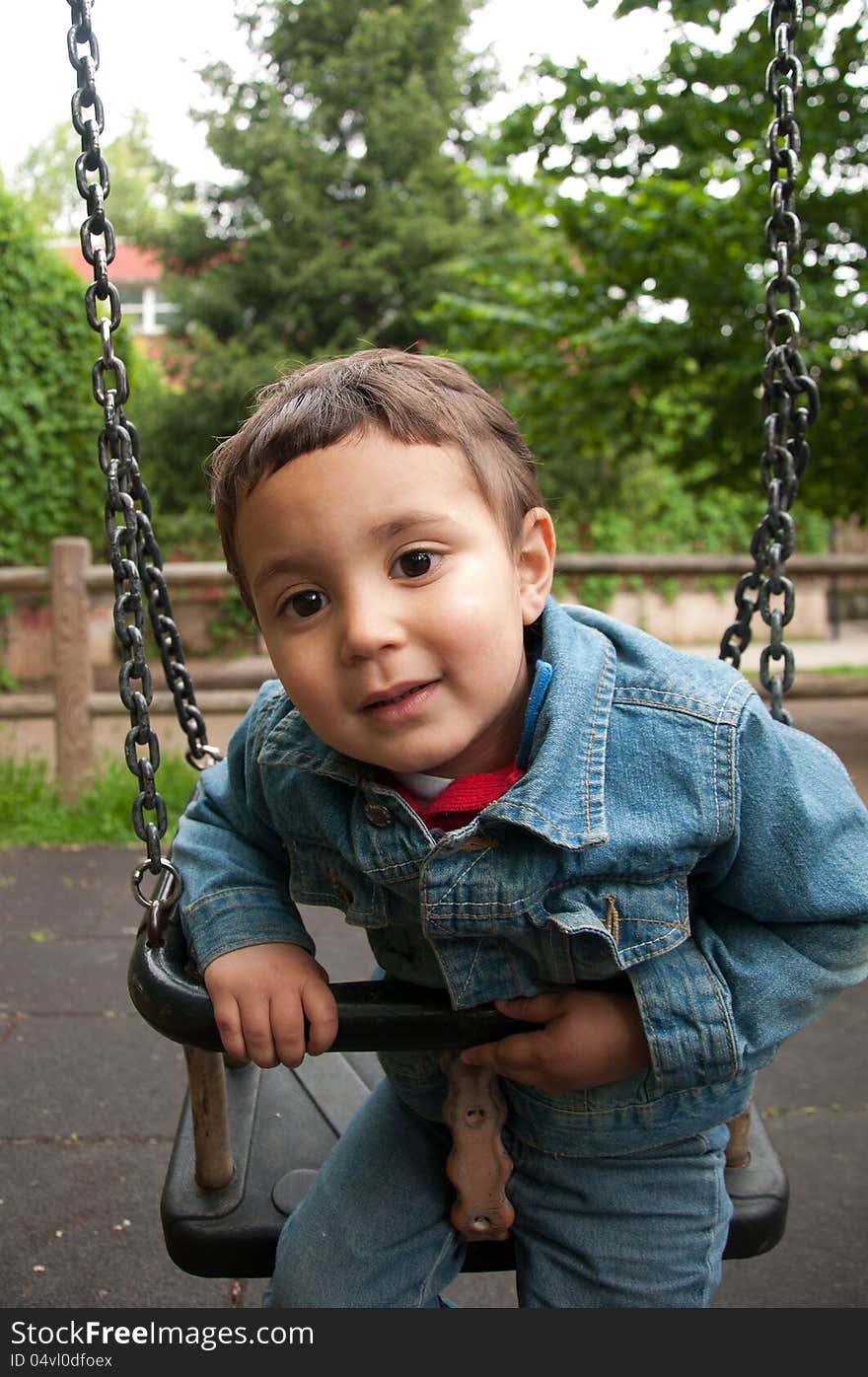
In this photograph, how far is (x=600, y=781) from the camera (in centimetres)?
112

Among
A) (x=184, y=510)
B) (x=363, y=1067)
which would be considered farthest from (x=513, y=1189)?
(x=184, y=510)

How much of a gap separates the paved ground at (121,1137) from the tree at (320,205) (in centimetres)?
841

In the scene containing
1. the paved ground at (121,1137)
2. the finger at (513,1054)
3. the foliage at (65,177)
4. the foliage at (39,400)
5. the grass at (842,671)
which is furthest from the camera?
the foliage at (65,177)

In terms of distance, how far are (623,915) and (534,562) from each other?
0.38m

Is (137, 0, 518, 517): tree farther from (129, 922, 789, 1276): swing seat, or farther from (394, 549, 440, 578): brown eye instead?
(394, 549, 440, 578): brown eye

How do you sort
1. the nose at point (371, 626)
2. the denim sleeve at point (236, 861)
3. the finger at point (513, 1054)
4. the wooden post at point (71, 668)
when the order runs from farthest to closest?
the wooden post at point (71, 668) → the denim sleeve at point (236, 861) → the finger at point (513, 1054) → the nose at point (371, 626)

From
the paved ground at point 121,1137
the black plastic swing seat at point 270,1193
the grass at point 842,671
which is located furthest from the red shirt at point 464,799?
the grass at point 842,671

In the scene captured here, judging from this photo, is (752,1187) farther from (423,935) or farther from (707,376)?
(707,376)

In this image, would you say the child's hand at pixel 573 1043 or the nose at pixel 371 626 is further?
the child's hand at pixel 573 1043

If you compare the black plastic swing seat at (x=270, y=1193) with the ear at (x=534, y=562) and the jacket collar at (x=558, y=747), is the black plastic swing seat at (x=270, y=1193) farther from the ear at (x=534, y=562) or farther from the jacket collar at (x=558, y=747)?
the ear at (x=534, y=562)

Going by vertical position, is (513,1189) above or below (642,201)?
below

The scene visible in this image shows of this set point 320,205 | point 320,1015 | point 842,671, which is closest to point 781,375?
point 320,1015

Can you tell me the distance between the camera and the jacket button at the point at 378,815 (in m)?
1.17

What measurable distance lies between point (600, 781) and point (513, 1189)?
1.57ft
